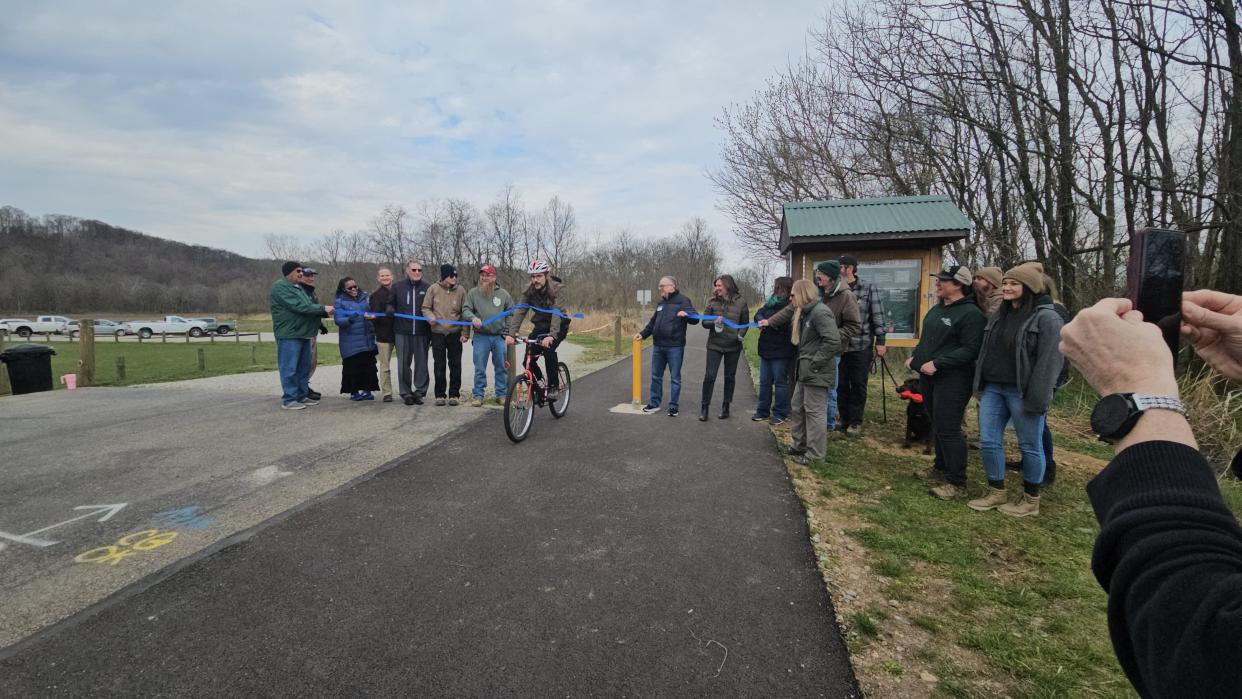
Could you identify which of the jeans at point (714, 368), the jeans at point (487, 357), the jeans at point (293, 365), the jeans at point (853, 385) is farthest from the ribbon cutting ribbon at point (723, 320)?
the jeans at point (293, 365)

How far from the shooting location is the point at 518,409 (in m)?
6.20

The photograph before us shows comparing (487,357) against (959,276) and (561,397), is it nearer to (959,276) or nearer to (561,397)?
(561,397)

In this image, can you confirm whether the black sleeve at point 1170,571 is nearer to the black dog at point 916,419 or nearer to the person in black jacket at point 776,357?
the black dog at point 916,419

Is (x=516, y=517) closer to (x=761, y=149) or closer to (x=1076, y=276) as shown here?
(x=1076, y=276)

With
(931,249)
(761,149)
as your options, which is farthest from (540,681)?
(761,149)

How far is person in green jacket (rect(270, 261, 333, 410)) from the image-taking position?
7.62 m

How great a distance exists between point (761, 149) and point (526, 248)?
32445 mm

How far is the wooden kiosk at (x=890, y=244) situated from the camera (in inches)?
313

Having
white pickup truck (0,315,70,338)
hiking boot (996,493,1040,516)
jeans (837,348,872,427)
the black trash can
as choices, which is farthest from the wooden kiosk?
white pickup truck (0,315,70,338)

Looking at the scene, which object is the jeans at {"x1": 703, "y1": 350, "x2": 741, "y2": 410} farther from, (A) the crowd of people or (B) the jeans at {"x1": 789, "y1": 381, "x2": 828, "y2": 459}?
(A) the crowd of people

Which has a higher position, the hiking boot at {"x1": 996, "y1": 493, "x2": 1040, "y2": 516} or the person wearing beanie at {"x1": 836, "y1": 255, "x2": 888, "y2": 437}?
the person wearing beanie at {"x1": 836, "y1": 255, "x2": 888, "y2": 437}

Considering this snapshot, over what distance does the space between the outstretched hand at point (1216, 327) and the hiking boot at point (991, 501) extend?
11.5 feet

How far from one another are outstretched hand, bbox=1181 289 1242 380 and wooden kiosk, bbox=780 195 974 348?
695cm

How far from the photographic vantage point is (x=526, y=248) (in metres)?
47.0
